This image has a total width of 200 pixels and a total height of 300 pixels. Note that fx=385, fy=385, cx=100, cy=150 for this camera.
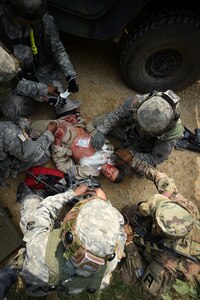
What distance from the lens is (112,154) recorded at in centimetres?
419

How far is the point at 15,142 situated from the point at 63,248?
3.61ft

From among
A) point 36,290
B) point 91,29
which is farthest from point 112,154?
point 36,290

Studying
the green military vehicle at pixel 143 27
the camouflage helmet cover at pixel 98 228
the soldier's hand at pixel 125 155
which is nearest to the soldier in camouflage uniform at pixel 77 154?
the soldier's hand at pixel 125 155

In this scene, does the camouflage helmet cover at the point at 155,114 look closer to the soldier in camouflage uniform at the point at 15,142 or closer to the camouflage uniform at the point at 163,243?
the camouflage uniform at the point at 163,243

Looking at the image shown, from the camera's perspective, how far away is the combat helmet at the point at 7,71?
10.3 feet

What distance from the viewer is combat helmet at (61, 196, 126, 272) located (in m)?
2.54

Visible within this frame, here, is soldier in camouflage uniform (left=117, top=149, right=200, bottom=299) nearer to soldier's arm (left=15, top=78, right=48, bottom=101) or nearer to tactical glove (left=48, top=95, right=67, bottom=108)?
tactical glove (left=48, top=95, right=67, bottom=108)

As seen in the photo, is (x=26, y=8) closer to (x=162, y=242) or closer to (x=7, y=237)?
(x=7, y=237)

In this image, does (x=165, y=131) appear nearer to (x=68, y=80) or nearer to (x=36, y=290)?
(x=68, y=80)

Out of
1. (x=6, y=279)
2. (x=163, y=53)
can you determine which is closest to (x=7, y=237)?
(x=6, y=279)

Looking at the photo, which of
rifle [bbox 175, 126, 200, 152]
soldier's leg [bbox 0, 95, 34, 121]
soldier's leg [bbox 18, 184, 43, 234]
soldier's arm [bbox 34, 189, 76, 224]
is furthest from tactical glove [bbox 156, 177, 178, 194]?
soldier's leg [bbox 0, 95, 34, 121]

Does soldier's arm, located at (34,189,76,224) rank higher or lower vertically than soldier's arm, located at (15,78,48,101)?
lower

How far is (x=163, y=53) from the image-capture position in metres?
4.36

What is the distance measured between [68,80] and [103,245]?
87.7 inches
